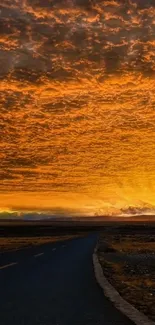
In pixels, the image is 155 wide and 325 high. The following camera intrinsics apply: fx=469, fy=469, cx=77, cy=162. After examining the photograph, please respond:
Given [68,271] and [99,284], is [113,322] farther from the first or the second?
[68,271]

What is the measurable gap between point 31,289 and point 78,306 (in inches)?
123

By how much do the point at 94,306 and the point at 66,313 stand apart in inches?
42.5

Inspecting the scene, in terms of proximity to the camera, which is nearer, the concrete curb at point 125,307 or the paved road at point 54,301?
the concrete curb at point 125,307

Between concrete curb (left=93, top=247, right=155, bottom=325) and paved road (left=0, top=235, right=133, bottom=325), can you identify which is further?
paved road (left=0, top=235, right=133, bottom=325)

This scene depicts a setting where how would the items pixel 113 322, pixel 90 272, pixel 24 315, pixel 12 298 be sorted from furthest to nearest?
pixel 90 272 < pixel 12 298 < pixel 24 315 < pixel 113 322

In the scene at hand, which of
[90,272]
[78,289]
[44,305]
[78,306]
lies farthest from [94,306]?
[90,272]

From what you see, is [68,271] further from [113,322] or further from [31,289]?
[113,322]

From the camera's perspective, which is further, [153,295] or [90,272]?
[90,272]

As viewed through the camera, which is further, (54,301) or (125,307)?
(54,301)

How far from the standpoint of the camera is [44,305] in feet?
33.0

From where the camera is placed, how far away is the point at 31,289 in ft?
41.9

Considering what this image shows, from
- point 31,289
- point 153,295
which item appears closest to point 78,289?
point 31,289

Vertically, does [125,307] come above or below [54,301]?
below

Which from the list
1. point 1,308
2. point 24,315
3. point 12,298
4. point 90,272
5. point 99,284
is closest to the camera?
point 24,315
